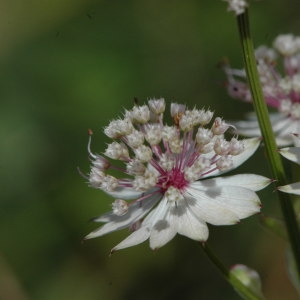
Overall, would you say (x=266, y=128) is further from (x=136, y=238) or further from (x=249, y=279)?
(x=249, y=279)

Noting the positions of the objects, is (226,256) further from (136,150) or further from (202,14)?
(136,150)

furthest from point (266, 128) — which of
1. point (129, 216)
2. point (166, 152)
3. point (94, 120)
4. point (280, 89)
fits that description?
point (94, 120)

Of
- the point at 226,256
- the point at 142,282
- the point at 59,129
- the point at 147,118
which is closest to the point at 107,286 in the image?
the point at 142,282

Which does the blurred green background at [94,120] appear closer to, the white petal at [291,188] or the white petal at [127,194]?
the white petal at [127,194]

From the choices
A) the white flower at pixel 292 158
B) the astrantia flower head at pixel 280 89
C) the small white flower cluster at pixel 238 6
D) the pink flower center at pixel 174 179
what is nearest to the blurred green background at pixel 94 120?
the astrantia flower head at pixel 280 89

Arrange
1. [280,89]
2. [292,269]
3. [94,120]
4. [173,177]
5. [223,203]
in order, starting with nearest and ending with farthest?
[223,203]
[173,177]
[292,269]
[280,89]
[94,120]

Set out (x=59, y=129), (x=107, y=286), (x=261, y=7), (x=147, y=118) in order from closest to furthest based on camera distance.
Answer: (x=147, y=118) → (x=107, y=286) → (x=59, y=129) → (x=261, y=7)
